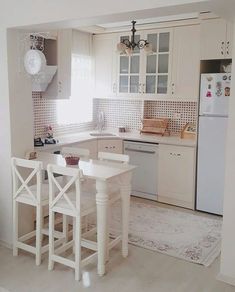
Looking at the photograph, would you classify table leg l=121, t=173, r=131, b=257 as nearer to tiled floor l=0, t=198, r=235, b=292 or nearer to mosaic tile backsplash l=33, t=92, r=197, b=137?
tiled floor l=0, t=198, r=235, b=292

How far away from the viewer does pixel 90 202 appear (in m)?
2.99

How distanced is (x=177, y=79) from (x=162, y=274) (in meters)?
2.62

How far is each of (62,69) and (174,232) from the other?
2393 millimetres

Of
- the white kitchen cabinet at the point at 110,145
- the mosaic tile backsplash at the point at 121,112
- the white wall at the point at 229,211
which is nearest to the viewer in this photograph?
the white wall at the point at 229,211

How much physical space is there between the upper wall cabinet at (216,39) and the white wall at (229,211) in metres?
1.57

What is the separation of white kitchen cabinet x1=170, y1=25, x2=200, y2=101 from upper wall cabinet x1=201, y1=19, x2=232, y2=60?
0.24 meters

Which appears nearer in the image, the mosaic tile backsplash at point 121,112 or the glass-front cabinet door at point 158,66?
the glass-front cabinet door at point 158,66

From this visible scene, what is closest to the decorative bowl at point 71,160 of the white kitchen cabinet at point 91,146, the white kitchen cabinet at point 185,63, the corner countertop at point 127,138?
the corner countertop at point 127,138

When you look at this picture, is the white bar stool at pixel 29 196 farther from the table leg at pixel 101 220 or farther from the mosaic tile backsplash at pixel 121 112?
the mosaic tile backsplash at pixel 121 112

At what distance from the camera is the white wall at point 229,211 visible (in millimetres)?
2703

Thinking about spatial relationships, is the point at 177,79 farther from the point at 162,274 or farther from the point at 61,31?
the point at 162,274

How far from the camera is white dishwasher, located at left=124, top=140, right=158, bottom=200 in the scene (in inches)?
189

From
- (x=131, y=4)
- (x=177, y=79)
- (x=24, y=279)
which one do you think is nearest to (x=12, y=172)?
(x=24, y=279)

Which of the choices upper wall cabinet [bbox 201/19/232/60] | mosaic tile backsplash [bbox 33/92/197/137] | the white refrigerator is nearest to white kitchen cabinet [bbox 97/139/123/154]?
mosaic tile backsplash [bbox 33/92/197/137]
